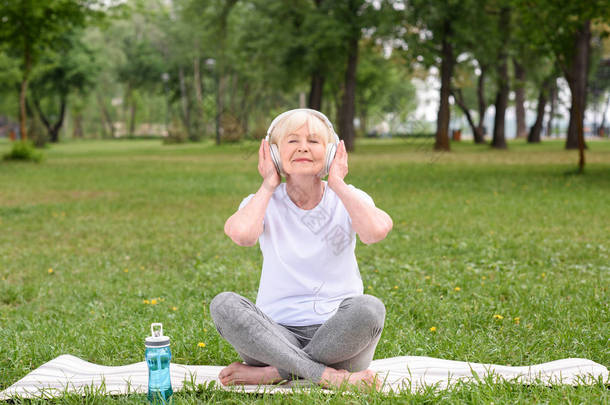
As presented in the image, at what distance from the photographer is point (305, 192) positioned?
3170mm

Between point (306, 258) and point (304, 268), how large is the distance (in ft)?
0.20

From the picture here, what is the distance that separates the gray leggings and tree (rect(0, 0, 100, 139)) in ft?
63.9

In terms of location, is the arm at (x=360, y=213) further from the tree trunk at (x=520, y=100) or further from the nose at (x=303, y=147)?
the tree trunk at (x=520, y=100)

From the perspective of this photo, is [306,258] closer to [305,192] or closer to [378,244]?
[305,192]

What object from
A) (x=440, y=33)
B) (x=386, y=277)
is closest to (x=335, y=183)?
(x=386, y=277)

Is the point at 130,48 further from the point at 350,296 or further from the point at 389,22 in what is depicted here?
the point at 350,296

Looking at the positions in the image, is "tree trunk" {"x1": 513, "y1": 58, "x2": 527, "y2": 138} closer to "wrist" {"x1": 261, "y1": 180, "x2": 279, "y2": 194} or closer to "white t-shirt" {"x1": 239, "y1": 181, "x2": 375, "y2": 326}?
"white t-shirt" {"x1": 239, "y1": 181, "x2": 375, "y2": 326}

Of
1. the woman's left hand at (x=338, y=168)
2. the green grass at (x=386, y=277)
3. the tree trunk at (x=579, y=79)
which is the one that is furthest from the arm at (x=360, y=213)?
the tree trunk at (x=579, y=79)

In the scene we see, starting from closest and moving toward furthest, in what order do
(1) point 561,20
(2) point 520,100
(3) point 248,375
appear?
(3) point 248,375, (1) point 561,20, (2) point 520,100

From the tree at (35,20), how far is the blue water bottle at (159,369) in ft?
63.7

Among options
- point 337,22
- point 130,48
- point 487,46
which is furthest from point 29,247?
point 130,48

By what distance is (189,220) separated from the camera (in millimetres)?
10383

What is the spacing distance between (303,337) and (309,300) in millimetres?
207

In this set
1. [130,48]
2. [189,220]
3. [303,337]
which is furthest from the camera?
[130,48]
